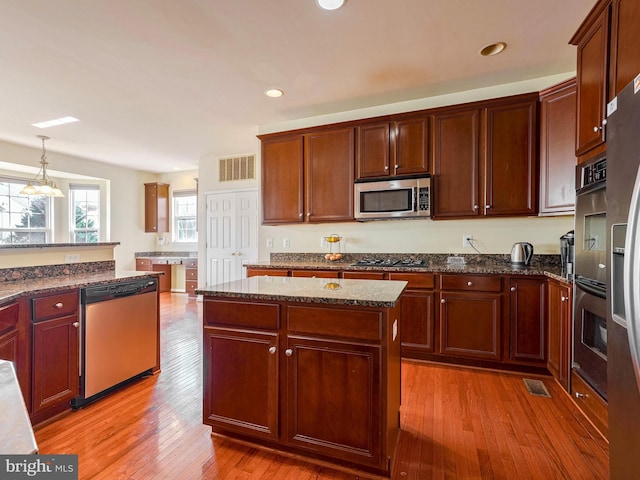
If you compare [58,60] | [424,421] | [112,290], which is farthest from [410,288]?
[58,60]

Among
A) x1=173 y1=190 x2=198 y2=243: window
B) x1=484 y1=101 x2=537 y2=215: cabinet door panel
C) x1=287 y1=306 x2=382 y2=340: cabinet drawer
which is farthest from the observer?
x1=173 y1=190 x2=198 y2=243: window

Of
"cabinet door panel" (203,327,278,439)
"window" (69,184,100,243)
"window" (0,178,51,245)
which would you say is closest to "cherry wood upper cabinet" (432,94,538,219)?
"cabinet door panel" (203,327,278,439)

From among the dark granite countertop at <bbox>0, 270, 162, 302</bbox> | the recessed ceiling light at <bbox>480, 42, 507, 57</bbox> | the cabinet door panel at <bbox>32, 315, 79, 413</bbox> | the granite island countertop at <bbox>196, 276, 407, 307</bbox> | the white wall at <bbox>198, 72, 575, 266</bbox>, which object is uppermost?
the recessed ceiling light at <bbox>480, 42, 507, 57</bbox>

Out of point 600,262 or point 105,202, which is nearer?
point 600,262

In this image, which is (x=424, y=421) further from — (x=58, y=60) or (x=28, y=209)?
(x=28, y=209)

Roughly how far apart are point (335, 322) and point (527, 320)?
205 centimetres

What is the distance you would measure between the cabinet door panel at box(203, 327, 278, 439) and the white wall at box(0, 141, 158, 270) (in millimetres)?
5810

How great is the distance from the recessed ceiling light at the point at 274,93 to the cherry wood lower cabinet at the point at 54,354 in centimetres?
243

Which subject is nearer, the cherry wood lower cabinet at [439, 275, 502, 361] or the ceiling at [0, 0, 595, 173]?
the ceiling at [0, 0, 595, 173]

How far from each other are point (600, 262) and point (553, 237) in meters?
1.50

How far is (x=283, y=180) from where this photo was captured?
383 centimetres

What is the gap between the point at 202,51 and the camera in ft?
8.16

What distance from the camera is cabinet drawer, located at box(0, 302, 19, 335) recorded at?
1.69 metres

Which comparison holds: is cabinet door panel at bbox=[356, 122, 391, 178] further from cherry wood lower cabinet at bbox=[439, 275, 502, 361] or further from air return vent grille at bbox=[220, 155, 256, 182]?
air return vent grille at bbox=[220, 155, 256, 182]
